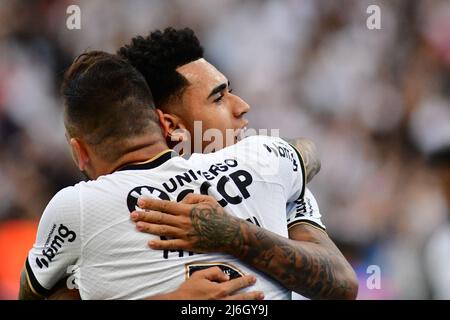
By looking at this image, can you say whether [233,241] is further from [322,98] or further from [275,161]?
[322,98]

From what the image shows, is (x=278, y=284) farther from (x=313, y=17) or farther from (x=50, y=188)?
(x=313, y=17)

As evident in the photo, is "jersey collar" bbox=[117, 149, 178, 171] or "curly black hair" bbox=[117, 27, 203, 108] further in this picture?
"curly black hair" bbox=[117, 27, 203, 108]

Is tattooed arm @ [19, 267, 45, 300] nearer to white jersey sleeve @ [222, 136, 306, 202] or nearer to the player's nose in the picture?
white jersey sleeve @ [222, 136, 306, 202]

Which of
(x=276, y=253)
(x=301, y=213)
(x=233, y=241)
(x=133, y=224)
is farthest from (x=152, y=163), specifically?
(x=301, y=213)

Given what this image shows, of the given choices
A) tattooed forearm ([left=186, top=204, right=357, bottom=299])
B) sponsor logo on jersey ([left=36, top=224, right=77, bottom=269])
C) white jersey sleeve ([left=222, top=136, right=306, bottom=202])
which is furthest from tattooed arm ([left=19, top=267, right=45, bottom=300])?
white jersey sleeve ([left=222, top=136, right=306, bottom=202])

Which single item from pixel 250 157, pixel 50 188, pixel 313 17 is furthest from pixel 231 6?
pixel 250 157

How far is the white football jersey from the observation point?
2.48 metres

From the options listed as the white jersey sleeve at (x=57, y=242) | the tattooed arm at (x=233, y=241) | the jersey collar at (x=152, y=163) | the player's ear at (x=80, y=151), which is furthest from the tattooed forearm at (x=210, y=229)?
the player's ear at (x=80, y=151)

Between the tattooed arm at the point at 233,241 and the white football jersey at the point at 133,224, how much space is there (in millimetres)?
43

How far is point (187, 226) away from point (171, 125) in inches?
37.8

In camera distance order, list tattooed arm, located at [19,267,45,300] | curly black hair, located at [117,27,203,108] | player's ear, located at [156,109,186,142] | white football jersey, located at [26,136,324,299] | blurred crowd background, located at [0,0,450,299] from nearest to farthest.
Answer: white football jersey, located at [26,136,324,299]
tattooed arm, located at [19,267,45,300]
player's ear, located at [156,109,186,142]
curly black hair, located at [117,27,203,108]
blurred crowd background, located at [0,0,450,299]

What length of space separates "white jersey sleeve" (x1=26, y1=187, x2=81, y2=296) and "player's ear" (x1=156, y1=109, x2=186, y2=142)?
79 centimetres

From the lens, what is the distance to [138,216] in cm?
249

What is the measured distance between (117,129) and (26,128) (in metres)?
3.56
